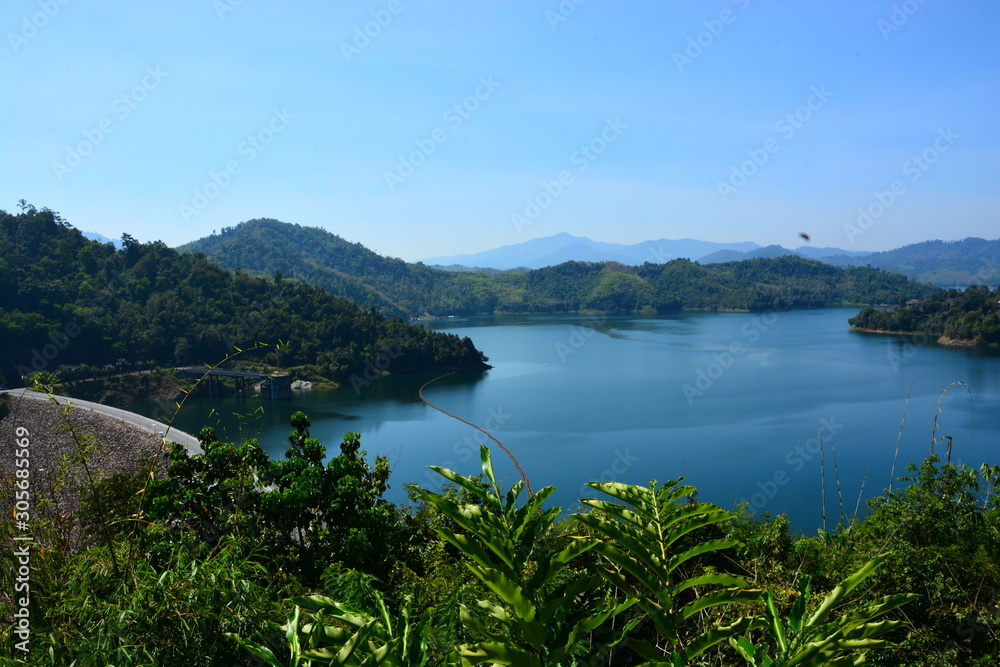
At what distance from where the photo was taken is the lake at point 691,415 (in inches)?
619

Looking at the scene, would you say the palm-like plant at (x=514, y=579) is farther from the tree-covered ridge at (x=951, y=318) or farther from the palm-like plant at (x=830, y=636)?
the tree-covered ridge at (x=951, y=318)

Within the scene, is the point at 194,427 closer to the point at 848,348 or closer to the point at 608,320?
the point at 848,348

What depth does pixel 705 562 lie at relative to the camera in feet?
10.5

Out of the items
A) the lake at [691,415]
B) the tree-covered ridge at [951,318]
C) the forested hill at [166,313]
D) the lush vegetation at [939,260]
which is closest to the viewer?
the lake at [691,415]

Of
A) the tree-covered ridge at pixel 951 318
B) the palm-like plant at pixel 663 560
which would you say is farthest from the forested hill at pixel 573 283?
the palm-like plant at pixel 663 560

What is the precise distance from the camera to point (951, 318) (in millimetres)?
42844

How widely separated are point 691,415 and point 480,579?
23.4m

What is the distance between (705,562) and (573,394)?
998 inches

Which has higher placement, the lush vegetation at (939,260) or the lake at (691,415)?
the lush vegetation at (939,260)

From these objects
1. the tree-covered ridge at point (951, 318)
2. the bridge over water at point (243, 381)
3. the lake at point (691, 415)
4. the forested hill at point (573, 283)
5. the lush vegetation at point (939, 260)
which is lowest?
the lake at point (691, 415)

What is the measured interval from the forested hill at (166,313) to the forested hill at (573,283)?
103 feet

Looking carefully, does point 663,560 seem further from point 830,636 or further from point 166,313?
point 166,313

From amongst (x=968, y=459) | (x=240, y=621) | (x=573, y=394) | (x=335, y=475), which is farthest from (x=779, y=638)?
(x=573, y=394)

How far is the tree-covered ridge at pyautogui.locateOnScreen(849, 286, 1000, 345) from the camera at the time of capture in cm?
3978
